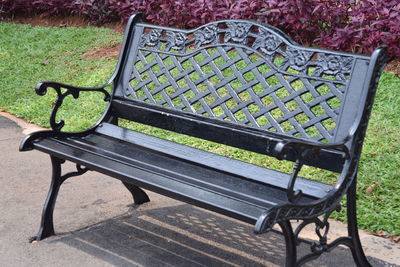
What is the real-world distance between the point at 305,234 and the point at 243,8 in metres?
3.55

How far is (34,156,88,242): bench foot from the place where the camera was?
397 centimetres

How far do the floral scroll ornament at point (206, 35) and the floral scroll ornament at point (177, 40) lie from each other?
13 cm

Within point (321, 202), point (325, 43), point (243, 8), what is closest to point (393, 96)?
point (325, 43)

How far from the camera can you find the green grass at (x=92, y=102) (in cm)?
447

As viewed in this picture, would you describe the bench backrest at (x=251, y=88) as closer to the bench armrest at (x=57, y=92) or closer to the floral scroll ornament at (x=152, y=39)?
the floral scroll ornament at (x=152, y=39)

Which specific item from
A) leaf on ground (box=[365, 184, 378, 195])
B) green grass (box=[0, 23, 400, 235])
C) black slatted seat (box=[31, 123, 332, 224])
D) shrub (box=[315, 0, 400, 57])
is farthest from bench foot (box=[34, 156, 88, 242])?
shrub (box=[315, 0, 400, 57])

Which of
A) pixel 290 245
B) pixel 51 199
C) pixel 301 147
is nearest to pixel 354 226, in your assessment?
pixel 290 245

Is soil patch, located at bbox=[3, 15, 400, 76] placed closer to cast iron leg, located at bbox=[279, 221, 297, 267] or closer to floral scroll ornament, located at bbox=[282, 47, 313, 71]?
floral scroll ornament, located at bbox=[282, 47, 313, 71]

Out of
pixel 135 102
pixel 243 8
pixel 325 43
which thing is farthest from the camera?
pixel 243 8

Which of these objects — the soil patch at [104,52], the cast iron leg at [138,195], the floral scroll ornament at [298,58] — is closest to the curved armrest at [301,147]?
the floral scroll ornament at [298,58]

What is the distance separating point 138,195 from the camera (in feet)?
14.9

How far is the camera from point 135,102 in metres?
4.36

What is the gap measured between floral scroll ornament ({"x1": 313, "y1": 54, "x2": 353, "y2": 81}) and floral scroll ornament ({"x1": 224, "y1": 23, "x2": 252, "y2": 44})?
0.56 meters

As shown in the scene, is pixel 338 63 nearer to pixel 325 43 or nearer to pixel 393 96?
pixel 393 96
